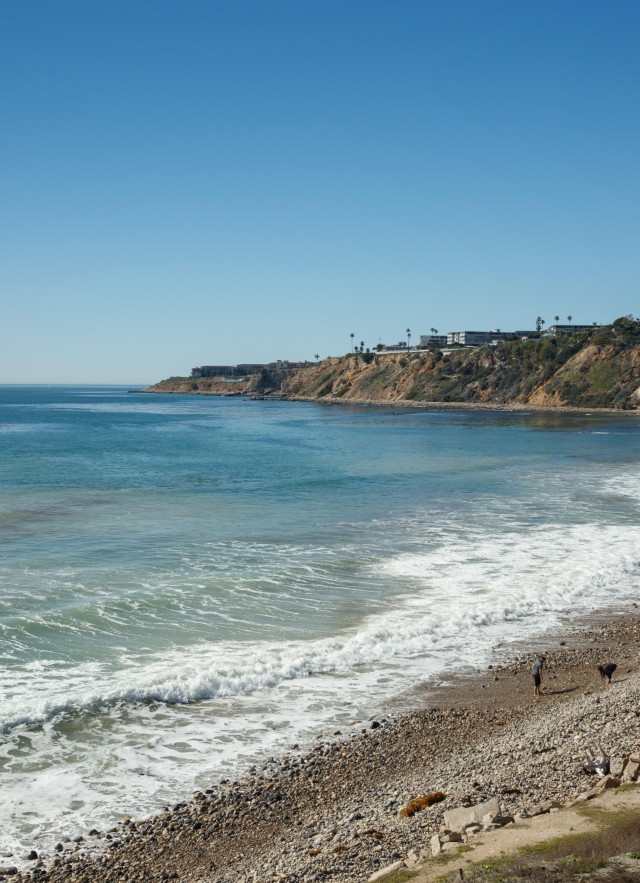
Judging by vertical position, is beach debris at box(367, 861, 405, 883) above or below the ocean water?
above

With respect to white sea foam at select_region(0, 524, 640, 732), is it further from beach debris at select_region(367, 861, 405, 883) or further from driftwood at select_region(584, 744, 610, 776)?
beach debris at select_region(367, 861, 405, 883)

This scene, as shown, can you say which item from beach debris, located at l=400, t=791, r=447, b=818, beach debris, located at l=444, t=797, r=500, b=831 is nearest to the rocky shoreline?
beach debris, located at l=400, t=791, r=447, b=818

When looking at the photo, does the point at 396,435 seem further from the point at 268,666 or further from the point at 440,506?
the point at 268,666

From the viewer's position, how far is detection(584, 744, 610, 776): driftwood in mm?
10055

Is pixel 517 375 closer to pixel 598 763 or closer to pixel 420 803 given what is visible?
pixel 598 763

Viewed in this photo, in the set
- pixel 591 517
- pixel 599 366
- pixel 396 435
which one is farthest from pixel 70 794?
pixel 599 366

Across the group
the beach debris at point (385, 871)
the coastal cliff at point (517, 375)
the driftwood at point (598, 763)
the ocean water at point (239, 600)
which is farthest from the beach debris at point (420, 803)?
the coastal cliff at point (517, 375)

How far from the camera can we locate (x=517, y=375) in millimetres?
140375

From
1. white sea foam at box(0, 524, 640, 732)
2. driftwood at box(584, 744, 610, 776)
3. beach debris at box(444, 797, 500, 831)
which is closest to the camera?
beach debris at box(444, 797, 500, 831)

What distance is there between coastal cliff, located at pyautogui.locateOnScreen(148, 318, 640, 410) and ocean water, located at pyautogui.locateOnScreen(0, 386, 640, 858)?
8070 cm

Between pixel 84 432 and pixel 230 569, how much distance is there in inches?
2549

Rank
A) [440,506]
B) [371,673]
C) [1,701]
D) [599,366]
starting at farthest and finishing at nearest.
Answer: [599,366] → [440,506] → [371,673] → [1,701]

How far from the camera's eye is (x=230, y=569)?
78.3 ft

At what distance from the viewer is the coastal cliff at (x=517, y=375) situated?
405ft
